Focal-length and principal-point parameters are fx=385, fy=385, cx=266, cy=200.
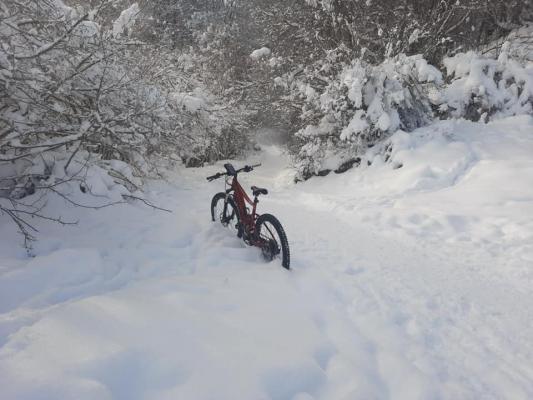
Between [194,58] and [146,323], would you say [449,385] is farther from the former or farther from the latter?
[194,58]

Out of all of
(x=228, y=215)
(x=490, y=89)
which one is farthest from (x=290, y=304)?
(x=490, y=89)

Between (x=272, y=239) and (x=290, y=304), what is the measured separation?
0.94 metres

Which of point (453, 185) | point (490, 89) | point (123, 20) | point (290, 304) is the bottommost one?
point (453, 185)

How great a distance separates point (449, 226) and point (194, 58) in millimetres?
12539

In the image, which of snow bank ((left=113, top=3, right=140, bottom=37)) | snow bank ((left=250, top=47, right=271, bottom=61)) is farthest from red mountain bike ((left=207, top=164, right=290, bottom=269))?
snow bank ((left=250, top=47, right=271, bottom=61))

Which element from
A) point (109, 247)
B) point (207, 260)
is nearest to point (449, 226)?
point (207, 260)

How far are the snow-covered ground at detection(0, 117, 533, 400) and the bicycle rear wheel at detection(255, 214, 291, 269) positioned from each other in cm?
14

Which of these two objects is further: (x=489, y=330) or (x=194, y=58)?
(x=194, y=58)

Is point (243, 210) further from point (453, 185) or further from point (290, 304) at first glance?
point (453, 185)

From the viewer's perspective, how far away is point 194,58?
14.8 meters

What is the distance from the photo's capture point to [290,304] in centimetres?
310

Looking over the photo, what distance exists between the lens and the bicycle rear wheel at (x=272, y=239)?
12.2ft

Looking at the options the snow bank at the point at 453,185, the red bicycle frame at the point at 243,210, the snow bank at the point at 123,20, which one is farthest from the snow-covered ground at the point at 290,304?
the snow bank at the point at 123,20

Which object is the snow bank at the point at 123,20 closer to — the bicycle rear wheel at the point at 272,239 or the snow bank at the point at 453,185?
the bicycle rear wheel at the point at 272,239
